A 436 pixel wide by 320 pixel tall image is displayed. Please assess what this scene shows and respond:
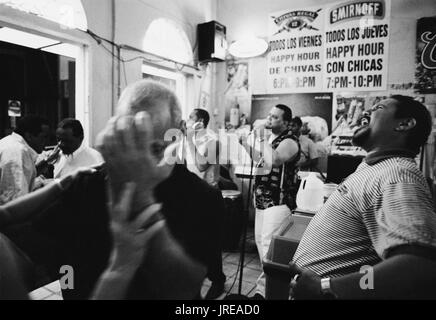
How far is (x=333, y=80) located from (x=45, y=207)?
4546mm

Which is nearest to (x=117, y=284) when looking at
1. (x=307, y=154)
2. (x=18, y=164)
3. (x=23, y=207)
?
(x=23, y=207)

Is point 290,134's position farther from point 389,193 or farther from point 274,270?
point 389,193

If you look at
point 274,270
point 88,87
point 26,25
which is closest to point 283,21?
point 88,87

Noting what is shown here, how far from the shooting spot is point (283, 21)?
4.82 meters

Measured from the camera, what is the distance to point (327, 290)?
0.95 m

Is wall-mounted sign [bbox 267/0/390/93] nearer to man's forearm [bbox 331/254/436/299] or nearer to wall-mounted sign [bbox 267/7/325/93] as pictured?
wall-mounted sign [bbox 267/7/325/93]

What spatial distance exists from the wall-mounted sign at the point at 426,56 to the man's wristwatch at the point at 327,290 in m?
4.20

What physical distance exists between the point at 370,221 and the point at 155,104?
789 mm

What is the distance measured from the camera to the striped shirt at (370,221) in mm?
856

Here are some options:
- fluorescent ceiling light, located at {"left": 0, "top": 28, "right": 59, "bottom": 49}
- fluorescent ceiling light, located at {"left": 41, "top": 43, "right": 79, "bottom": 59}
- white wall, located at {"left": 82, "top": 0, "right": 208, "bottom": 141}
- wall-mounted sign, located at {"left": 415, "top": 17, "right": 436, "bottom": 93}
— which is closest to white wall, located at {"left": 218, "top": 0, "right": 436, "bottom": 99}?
wall-mounted sign, located at {"left": 415, "top": 17, "right": 436, "bottom": 93}

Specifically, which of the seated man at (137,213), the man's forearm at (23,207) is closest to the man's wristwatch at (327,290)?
the seated man at (137,213)

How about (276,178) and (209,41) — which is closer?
(276,178)

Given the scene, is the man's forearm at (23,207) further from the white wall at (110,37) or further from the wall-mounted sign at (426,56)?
the wall-mounted sign at (426,56)

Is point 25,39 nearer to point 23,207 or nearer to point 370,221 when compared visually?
point 23,207
